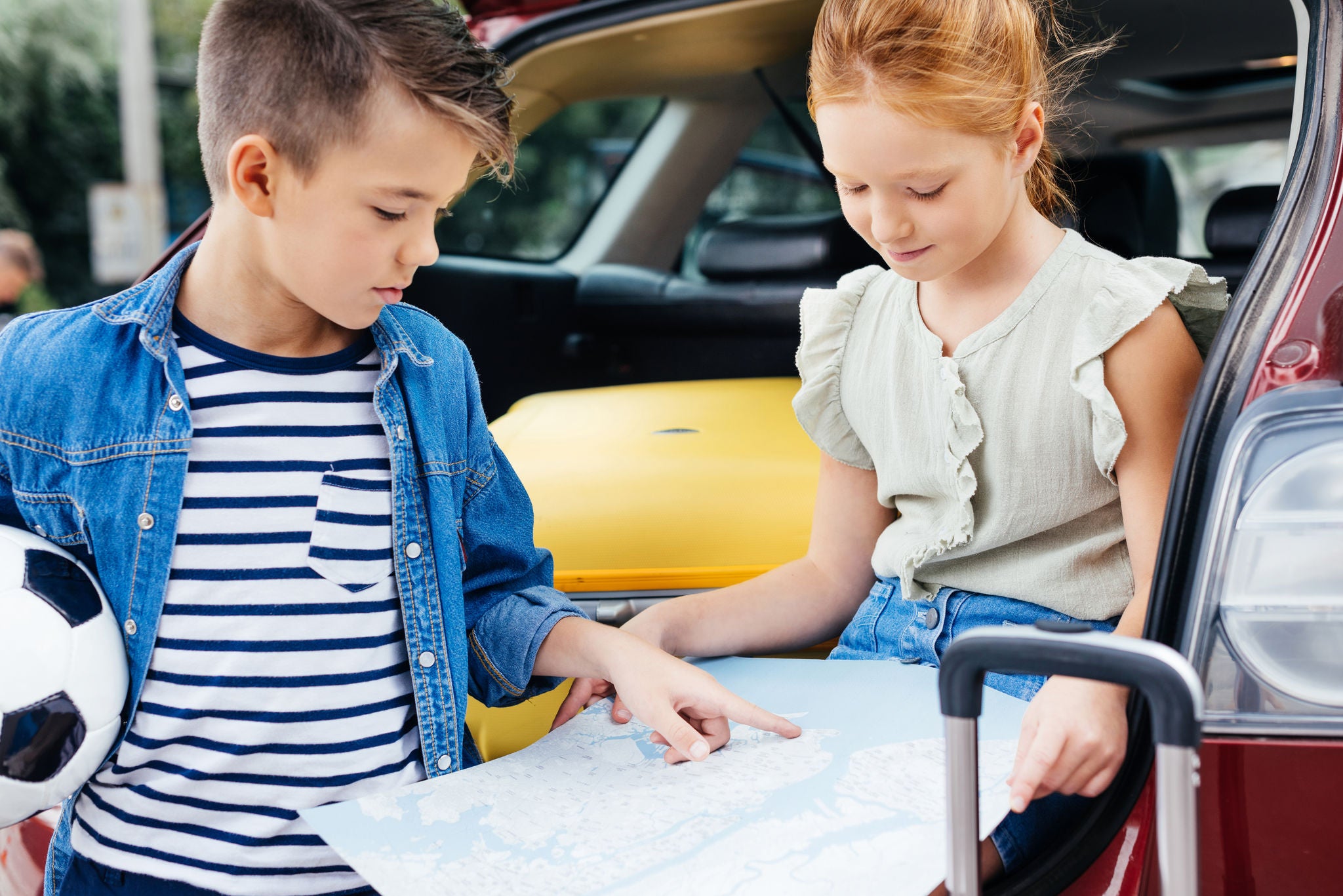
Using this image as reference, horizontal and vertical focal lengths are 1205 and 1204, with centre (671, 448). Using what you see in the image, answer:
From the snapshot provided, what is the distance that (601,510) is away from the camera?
5.44 feet

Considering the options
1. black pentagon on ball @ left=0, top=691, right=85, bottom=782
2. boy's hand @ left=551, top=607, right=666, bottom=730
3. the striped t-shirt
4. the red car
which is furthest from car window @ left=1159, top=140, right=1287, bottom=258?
black pentagon on ball @ left=0, top=691, right=85, bottom=782

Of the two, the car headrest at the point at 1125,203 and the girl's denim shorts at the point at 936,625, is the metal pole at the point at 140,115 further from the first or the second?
the girl's denim shorts at the point at 936,625

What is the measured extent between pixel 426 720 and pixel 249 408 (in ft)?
1.13

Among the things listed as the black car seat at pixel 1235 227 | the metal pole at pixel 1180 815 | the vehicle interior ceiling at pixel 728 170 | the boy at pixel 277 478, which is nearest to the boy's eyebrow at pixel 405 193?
the boy at pixel 277 478

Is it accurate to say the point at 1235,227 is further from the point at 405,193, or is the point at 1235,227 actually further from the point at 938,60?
the point at 405,193

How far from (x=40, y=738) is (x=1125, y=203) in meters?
2.32

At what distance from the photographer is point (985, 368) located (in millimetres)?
1206

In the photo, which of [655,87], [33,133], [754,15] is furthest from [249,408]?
[33,133]

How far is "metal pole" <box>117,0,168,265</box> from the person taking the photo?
1166 centimetres

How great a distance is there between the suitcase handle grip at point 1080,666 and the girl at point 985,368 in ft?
1.00

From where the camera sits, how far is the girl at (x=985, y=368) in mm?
1100

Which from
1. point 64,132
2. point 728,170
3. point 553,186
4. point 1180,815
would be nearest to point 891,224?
point 1180,815

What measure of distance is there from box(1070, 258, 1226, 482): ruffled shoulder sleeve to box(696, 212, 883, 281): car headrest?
1599 millimetres

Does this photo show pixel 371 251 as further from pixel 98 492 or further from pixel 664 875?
pixel 664 875
